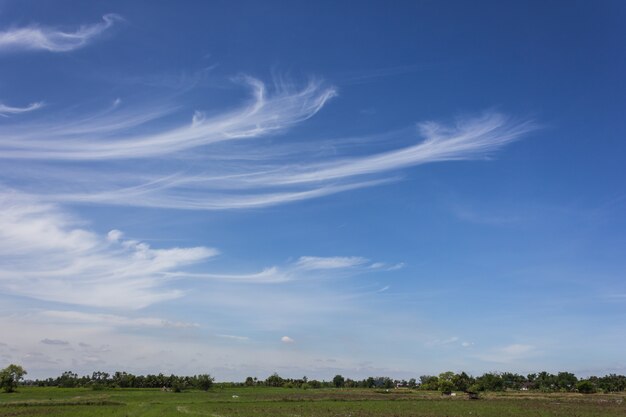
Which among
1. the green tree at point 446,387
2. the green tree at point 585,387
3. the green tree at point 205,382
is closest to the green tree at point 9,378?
the green tree at point 205,382

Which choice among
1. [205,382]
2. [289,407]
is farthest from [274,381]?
[289,407]

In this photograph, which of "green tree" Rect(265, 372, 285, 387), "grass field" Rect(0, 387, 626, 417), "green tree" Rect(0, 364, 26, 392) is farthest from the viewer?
"green tree" Rect(265, 372, 285, 387)

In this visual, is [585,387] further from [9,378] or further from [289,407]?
[9,378]

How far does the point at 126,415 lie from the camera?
5097 cm

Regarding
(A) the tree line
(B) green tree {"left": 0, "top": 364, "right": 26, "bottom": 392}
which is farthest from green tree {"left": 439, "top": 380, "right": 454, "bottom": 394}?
(B) green tree {"left": 0, "top": 364, "right": 26, "bottom": 392}

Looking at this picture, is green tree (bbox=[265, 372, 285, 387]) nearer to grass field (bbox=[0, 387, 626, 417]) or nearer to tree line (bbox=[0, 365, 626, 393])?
tree line (bbox=[0, 365, 626, 393])

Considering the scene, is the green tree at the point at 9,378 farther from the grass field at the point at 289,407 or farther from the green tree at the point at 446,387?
the green tree at the point at 446,387

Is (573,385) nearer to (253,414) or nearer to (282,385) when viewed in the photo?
(282,385)

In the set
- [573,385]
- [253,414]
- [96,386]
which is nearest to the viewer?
[253,414]

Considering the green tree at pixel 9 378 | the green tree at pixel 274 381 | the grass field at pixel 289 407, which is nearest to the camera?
the grass field at pixel 289 407

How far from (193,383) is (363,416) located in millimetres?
99648

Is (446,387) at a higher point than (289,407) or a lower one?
lower

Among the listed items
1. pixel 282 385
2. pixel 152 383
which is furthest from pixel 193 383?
pixel 282 385

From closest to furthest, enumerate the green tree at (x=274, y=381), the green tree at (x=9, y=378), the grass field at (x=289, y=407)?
1. the grass field at (x=289, y=407)
2. the green tree at (x=9, y=378)
3. the green tree at (x=274, y=381)
